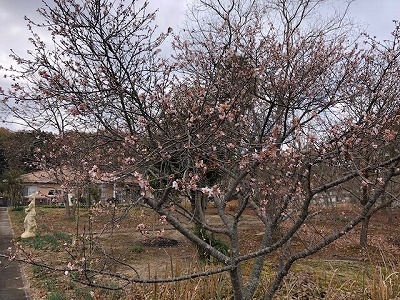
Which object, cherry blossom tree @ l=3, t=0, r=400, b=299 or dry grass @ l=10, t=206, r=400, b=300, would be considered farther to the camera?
dry grass @ l=10, t=206, r=400, b=300

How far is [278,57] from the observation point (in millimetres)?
5750

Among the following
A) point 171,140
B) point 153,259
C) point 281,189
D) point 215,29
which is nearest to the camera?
point 171,140

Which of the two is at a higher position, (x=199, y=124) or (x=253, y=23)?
(x=253, y=23)

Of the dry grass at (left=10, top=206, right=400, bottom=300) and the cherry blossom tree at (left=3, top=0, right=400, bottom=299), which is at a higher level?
the cherry blossom tree at (left=3, top=0, right=400, bottom=299)

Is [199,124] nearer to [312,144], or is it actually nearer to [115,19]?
[312,144]

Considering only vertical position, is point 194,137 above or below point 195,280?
above

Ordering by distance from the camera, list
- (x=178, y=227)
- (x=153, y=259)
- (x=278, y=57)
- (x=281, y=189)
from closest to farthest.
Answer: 1. (x=178, y=227)
2. (x=281, y=189)
3. (x=278, y=57)
4. (x=153, y=259)

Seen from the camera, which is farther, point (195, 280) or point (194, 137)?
point (195, 280)

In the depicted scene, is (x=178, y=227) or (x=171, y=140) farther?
(x=178, y=227)

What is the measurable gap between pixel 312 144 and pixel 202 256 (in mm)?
4334

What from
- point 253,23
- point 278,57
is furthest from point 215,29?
point 278,57

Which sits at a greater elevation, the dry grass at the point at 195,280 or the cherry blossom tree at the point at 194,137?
the cherry blossom tree at the point at 194,137

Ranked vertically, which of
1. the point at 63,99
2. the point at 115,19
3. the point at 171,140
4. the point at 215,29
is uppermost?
the point at 215,29

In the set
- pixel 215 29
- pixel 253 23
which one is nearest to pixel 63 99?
pixel 215 29
